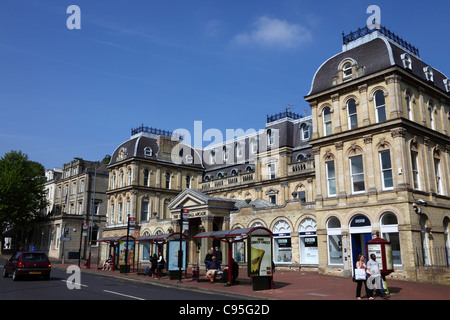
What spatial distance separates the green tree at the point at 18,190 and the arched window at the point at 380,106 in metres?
53.6

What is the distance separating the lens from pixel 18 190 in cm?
6069

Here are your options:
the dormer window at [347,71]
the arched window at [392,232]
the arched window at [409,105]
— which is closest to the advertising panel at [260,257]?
the arched window at [392,232]

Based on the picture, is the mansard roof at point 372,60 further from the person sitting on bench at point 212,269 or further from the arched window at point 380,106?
the person sitting on bench at point 212,269

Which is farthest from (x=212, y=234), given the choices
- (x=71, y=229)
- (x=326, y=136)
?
Answer: (x=71, y=229)

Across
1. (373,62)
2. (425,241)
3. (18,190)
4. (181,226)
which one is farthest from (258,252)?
(18,190)

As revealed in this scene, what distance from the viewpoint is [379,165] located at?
2628 centimetres

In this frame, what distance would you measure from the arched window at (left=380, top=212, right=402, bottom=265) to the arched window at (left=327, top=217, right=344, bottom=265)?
3217 millimetres

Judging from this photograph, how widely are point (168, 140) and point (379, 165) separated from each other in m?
36.5

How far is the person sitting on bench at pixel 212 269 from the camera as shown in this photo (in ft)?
73.1

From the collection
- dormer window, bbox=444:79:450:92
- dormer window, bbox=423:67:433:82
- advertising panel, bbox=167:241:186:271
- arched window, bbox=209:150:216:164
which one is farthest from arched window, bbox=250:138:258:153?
advertising panel, bbox=167:241:186:271

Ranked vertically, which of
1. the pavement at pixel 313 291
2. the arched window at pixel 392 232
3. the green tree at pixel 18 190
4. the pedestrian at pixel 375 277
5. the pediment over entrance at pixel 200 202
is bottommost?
the pavement at pixel 313 291

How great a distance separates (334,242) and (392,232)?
13.9 ft
